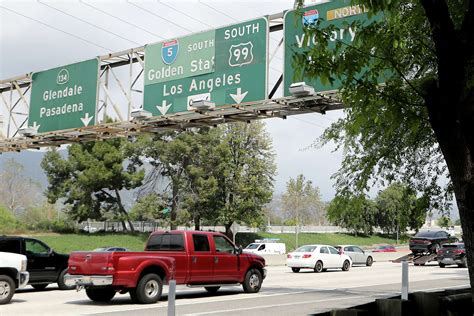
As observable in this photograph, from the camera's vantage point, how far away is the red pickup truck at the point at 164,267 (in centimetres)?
1491

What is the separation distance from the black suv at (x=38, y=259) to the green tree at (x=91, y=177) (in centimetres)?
3895

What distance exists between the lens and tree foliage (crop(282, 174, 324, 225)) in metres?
80.5

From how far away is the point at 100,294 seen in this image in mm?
16094

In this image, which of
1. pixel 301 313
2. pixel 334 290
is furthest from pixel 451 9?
pixel 334 290

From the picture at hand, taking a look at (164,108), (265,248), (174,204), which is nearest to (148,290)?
(164,108)

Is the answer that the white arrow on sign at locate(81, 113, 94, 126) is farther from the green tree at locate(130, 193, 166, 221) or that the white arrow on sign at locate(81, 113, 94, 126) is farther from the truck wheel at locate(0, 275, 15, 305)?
the green tree at locate(130, 193, 166, 221)

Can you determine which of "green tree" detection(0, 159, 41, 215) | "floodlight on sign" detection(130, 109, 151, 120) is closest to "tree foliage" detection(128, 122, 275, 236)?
"floodlight on sign" detection(130, 109, 151, 120)

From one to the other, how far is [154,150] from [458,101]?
55.8 metres

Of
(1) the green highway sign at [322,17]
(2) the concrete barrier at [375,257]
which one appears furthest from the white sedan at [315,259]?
(1) the green highway sign at [322,17]

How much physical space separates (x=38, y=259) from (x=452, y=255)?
24291 millimetres

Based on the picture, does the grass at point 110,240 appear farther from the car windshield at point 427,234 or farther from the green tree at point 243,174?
the car windshield at point 427,234

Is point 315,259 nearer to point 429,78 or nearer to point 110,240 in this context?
point 429,78

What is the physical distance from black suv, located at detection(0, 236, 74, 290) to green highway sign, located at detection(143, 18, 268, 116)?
18.4ft

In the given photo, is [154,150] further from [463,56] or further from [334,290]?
[463,56]
